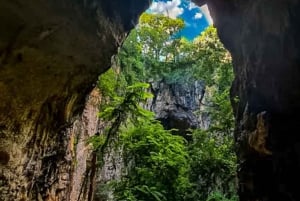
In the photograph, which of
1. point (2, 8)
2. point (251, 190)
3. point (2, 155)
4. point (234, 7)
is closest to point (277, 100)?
point (251, 190)

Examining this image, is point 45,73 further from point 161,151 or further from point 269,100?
point 161,151

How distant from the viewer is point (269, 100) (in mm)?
5129

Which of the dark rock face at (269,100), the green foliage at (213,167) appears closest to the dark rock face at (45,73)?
the dark rock face at (269,100)

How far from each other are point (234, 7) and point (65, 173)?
4.96 meters

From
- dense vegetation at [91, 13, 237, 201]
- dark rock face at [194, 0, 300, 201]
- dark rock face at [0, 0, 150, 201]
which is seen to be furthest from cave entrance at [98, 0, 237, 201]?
dark rock face at [194, 0, 300, 201]

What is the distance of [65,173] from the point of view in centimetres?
827

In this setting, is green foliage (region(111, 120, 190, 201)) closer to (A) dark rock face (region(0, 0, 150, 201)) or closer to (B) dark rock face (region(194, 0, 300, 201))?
(A) dark rock face (region(0, 0, 150, 201))

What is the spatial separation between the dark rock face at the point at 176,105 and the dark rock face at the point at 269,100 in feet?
38.7

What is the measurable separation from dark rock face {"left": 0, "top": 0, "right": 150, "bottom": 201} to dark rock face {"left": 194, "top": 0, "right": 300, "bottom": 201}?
86.3 inches

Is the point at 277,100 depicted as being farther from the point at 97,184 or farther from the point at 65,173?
the point at 97,184

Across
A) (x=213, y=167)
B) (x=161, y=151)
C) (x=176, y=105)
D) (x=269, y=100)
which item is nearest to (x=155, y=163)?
(x=161, y=151)

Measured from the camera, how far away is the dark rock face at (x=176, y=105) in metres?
17.9

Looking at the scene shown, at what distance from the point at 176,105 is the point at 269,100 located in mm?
13362

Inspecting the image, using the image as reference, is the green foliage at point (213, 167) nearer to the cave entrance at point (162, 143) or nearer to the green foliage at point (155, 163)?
the cave entrance at point (162, 143)
